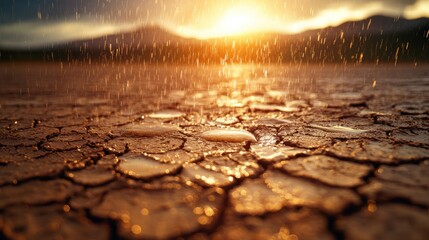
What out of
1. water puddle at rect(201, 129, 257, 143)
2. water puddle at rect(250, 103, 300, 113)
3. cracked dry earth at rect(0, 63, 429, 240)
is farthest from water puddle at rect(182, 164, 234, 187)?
water puddle at rect(250, 103, 300, 113)

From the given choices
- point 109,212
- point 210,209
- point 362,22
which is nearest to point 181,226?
point 210,209

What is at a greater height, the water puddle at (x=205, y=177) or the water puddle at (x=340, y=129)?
the water puddle at (x=340, y=129)

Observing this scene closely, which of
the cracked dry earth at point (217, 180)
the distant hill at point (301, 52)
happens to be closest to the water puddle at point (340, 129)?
the cracked dry earth at point (217, 180)

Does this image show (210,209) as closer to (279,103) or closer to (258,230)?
(258,230)

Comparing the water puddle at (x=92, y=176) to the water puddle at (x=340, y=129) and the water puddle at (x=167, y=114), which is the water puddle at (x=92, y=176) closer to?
the water puddle at (x=167, y=114)

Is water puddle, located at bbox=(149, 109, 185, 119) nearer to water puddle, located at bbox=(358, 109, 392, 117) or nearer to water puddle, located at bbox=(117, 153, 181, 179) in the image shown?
water puddle, located at bbox=(117, 153, 181, 179)

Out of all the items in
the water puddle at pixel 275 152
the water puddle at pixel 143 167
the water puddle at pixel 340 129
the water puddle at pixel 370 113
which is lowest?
the water puddle at pixel 143 167
